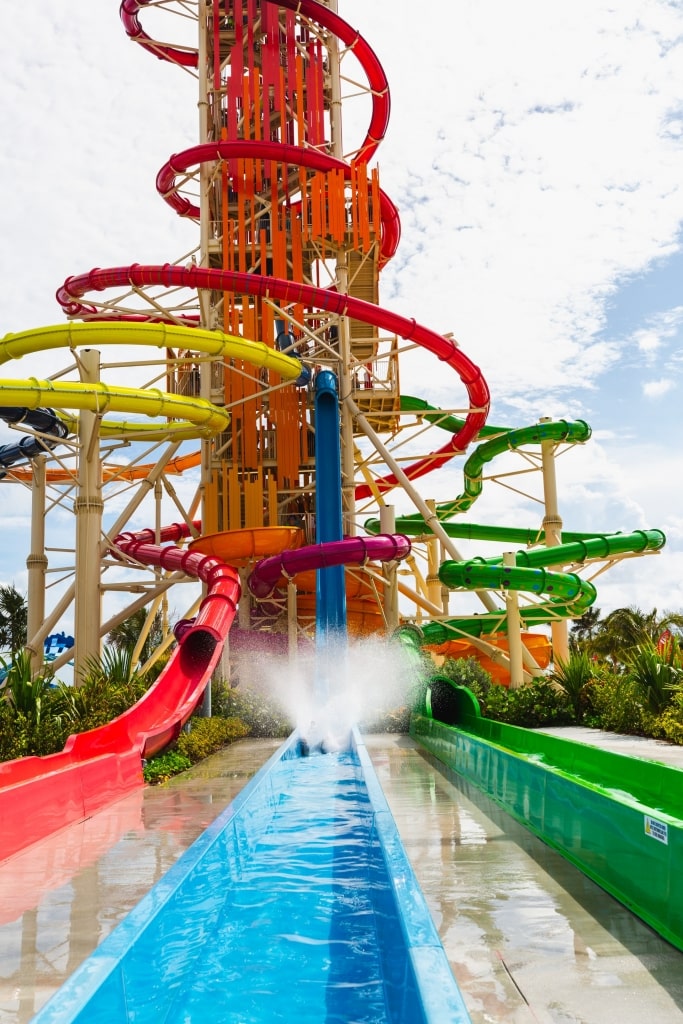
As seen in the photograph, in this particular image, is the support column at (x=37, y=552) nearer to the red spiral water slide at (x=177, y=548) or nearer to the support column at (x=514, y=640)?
the red spiral water slide at (x=177, y=548)

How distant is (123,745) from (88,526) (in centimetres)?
644

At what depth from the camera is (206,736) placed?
12.8 metres

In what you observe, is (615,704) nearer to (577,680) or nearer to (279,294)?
(577,680)

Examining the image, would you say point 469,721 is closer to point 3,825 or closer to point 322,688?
point 322,688

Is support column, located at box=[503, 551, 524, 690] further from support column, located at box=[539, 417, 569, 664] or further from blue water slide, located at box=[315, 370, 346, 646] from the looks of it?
support column, located at box=[539, 417, 569, 664]

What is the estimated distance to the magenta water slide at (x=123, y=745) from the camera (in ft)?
22.3

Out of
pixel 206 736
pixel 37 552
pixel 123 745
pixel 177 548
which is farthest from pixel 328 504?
pixel 123 745

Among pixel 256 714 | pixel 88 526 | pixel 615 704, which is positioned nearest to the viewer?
pixel 615 704

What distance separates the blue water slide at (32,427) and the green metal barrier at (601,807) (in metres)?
11.0

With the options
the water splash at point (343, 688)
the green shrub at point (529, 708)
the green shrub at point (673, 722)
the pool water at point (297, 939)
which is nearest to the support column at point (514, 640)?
the water splash at point (343, 688)

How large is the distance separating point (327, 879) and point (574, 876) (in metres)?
1.49

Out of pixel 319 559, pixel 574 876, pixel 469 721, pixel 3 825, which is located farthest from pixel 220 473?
pixel 574 876

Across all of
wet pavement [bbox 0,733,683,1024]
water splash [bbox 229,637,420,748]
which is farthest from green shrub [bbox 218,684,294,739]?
wet pavement [bbox 0,733,683,1024]

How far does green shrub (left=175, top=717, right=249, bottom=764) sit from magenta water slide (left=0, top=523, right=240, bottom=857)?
25 cm
